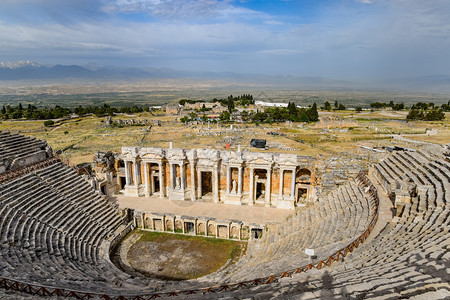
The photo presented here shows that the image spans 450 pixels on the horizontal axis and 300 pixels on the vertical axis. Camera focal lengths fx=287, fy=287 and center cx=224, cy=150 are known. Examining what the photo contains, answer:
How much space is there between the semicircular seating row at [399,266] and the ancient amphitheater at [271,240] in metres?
0.05

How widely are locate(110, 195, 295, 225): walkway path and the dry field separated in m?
21.1

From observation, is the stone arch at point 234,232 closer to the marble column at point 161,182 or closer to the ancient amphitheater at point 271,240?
the ancient amphitheater at point 271,240

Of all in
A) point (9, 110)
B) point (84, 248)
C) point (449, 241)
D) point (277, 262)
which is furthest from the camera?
point (9, 110)

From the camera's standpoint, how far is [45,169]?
2414 cm

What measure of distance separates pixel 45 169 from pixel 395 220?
1029 inches

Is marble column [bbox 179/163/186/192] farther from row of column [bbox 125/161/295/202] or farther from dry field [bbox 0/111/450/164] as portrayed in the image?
dry field [bbox 0/111/450/164]

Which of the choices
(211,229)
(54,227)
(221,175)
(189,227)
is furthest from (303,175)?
(54,227)

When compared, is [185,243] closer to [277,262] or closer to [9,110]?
[277,262]

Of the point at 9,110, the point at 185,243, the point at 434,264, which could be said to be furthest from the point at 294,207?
the point at 9,110

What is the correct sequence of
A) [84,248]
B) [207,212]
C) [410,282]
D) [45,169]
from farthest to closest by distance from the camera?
[207,212]
[45,169]
[84,248]
[410,282]

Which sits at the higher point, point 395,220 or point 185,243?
point 395,220

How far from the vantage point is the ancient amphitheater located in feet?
34.8

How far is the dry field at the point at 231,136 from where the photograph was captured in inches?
2174

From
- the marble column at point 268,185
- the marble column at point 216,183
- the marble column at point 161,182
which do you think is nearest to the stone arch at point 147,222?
the marble column at point 161,182
